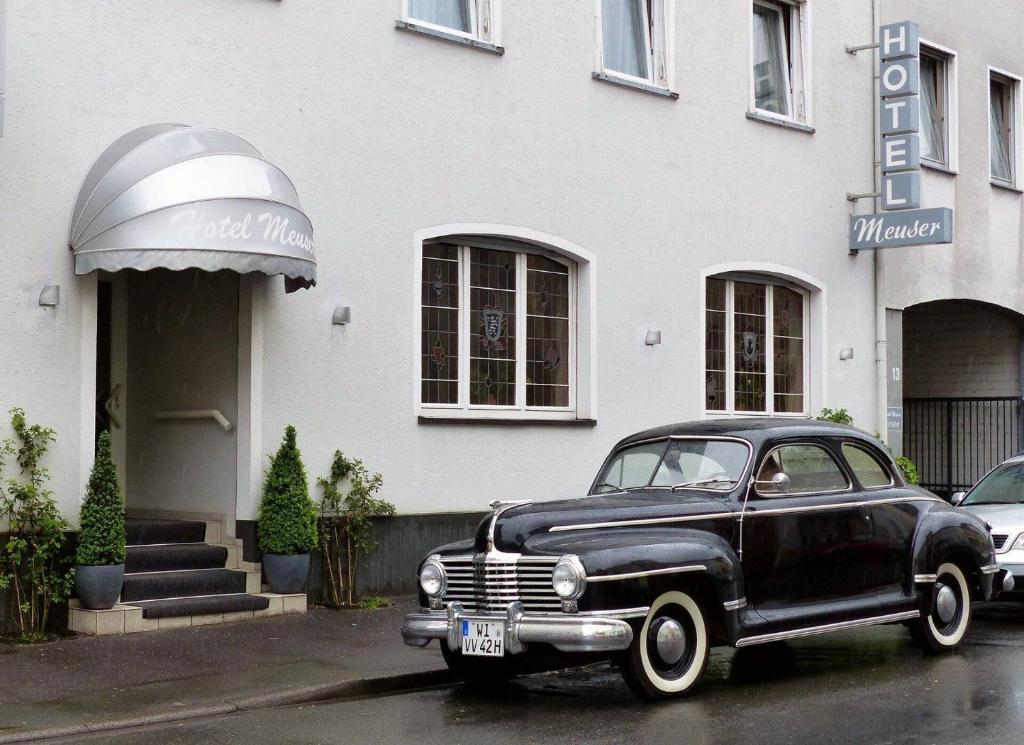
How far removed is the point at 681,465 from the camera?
981 cm

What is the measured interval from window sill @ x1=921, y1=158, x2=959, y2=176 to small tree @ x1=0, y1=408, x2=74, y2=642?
1309 centimetres

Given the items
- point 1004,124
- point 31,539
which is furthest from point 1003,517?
point 1004,124

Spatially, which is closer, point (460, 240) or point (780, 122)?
point (460, 240)

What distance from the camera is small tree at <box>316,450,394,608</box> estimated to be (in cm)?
1286

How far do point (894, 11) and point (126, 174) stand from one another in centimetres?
1227

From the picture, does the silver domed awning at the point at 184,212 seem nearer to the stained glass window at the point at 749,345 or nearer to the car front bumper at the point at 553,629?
the car front bumper at the point at 553,629

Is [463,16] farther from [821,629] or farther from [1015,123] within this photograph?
[1015,123]

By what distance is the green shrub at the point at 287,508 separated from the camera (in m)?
12.3

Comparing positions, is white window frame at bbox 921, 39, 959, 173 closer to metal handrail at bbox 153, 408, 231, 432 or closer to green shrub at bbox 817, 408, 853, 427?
green shrub at bbox 817, 408, 853, 427

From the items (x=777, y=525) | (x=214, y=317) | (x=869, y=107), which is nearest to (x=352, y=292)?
(x=214, y=317)

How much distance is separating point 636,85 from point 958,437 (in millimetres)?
9579

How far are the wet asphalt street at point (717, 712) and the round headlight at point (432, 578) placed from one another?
679mm

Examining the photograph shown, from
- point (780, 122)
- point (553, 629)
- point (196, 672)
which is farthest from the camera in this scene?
point (780, 122)

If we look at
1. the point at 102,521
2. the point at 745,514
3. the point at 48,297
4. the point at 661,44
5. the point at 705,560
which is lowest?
the point at 705,560
